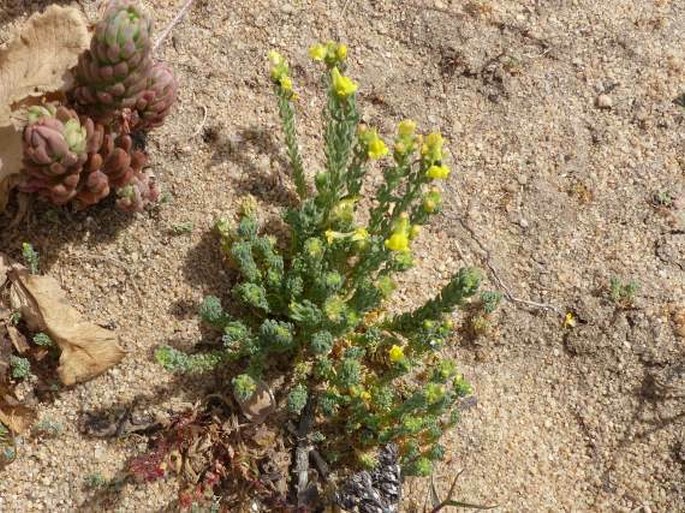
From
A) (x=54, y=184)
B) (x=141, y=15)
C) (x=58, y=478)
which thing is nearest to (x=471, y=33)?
(x=141, y=15)

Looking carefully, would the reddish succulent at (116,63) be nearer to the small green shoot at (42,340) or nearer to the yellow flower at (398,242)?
the small green shoot at (42,340)

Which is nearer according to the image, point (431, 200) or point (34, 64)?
point (431, 200)

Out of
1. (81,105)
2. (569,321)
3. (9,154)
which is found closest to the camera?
(81,105)

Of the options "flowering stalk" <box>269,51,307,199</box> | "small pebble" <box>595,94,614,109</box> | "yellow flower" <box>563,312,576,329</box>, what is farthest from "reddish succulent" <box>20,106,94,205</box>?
"small pebble" <box>595,94,614,109</box>

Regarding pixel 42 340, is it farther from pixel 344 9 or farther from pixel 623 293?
pixel 623 293

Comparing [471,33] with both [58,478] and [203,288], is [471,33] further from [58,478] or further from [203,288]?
[58,478]

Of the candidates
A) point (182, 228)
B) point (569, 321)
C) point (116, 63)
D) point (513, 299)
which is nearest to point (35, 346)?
point (182, 228)

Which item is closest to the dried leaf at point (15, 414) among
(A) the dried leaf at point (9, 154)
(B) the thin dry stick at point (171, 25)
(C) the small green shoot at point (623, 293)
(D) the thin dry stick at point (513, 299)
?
(A) the dried leaf at point (9, 154)
